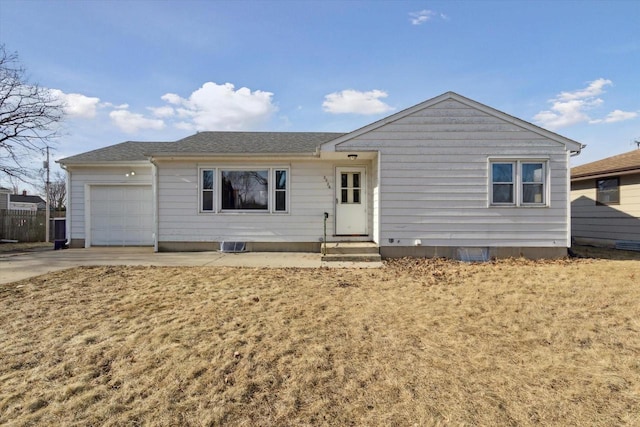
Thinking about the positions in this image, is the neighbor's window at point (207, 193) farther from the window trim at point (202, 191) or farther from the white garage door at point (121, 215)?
the white garage door at point (121, 215)

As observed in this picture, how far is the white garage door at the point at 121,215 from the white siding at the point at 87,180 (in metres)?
0.22

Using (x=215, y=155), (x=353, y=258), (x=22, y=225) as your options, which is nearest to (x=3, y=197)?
(x=22, y=225)

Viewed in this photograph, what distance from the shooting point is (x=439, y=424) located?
7.89 feet

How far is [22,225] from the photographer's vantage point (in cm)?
1528

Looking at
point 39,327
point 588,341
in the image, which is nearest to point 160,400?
point 39,327

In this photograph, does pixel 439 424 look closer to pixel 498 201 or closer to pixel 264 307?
pixel 264 307

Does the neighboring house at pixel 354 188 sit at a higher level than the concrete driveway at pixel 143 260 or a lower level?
higher

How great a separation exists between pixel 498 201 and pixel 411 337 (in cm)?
676

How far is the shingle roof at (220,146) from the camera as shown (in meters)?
10.1

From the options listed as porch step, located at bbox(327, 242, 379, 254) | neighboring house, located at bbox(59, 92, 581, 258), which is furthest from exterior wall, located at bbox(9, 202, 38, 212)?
porch step, located at bbox(327, 242, 379, 254)

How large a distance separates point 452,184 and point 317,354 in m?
7.12

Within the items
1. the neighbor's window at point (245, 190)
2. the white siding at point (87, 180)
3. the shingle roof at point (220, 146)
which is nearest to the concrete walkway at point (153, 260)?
the white siding at point (87, 180)

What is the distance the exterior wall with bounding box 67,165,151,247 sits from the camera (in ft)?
37.4

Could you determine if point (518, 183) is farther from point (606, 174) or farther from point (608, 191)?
point (608, 191)
